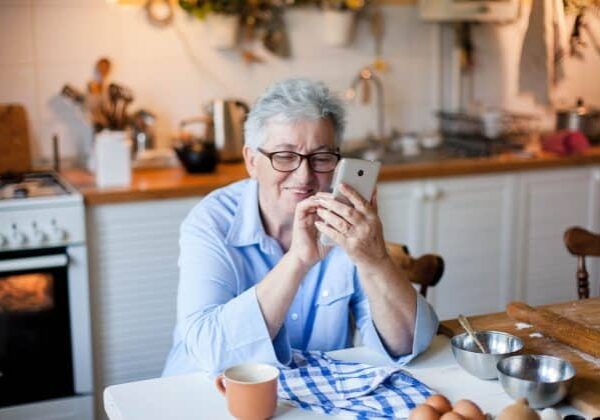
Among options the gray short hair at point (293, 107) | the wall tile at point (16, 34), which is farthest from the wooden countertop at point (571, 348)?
the wall tile at point (16, 34)

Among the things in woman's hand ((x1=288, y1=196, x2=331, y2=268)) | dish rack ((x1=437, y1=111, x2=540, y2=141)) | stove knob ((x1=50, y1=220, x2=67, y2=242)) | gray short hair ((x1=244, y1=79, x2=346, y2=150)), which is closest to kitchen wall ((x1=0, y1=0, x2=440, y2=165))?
dish rack ((x1=437, y1=111, x2=540, y2=141))

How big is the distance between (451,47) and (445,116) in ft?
1.01

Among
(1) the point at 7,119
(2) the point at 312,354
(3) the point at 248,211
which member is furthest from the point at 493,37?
(2) the point at 312,354

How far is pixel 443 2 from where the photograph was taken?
3650 mm

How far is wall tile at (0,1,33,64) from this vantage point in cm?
320

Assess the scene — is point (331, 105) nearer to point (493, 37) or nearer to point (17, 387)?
point (17, 387)

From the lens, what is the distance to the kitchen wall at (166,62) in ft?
10.7

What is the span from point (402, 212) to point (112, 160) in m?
1.06

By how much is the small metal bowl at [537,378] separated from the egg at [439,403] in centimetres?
14

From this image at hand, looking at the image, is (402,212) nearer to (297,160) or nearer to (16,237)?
(16,237)

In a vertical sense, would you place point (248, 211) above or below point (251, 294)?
above

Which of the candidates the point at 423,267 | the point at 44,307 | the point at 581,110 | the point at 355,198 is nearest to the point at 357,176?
the point at 355,198

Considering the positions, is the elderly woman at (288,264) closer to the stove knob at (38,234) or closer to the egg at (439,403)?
the egg at (439,403)

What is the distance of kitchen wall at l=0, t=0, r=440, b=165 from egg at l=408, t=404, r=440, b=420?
2.30m
